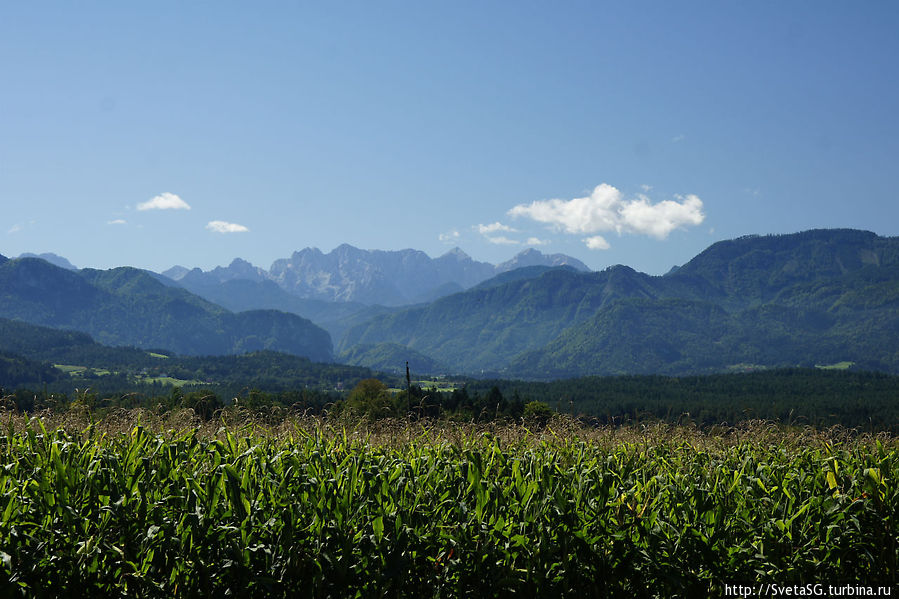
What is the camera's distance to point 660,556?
5.17 meters

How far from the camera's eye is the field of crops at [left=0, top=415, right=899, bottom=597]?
4.55 meters

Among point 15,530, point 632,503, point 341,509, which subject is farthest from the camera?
point 632,503

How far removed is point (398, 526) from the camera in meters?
4.76

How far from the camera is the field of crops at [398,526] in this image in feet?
14.9

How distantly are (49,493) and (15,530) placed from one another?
406mm

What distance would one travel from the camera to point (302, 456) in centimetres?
630

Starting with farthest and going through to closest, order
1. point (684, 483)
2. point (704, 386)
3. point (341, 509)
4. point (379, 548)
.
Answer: point (704, 386) → point (684, 483) → point (341, 509) → point (379, 548)

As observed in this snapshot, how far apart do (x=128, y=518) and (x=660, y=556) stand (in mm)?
4443

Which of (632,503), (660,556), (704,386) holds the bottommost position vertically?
(704,386)

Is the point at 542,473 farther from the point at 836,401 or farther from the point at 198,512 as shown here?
the point at 836,401

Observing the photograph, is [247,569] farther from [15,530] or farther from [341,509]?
[15,530]

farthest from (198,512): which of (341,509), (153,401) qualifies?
(153,401)

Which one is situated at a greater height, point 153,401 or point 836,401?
point 153,401

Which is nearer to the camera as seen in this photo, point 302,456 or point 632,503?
point 632,503
